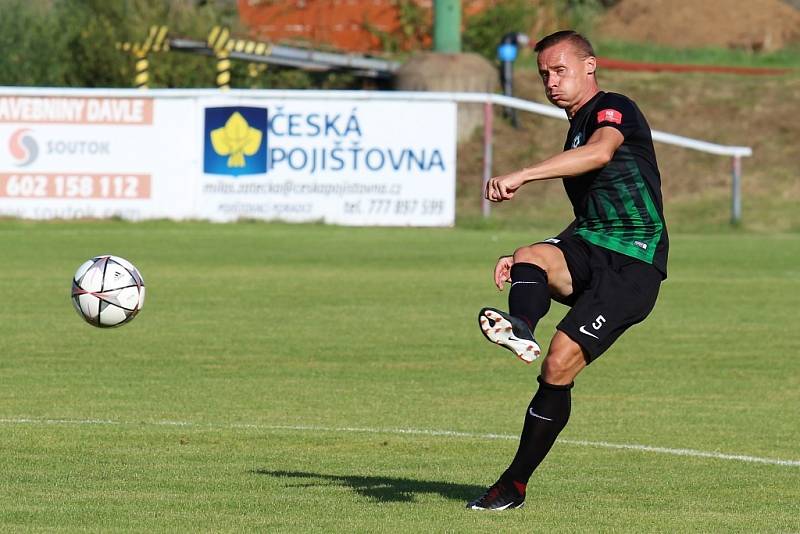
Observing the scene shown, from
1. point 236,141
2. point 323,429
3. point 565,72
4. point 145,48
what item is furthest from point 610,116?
point 145,48

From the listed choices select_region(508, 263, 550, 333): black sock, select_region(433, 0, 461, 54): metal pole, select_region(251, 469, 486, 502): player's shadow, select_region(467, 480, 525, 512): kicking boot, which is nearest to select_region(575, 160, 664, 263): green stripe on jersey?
select_region(508, 263, 550, 333): black sock

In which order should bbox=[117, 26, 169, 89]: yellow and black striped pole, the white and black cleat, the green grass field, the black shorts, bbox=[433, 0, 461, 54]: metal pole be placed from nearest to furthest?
the white and black cleat < the black shorts < the green grass field < bbox=[117, 26, 169, 89]: yellow and black striped pole < bbox=[433, 0, 461, 54]: metal pole

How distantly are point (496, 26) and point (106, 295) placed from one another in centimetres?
3610

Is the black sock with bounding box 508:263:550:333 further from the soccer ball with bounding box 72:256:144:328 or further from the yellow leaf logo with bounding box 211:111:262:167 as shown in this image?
the yellow leaf logo with bounding box 211:111:262:167

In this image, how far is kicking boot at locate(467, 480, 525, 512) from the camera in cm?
756

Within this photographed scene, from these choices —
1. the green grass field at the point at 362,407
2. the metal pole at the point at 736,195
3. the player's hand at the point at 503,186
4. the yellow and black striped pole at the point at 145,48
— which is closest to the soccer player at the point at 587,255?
the player's hand at the point at 503,186

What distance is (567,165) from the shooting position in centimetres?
720

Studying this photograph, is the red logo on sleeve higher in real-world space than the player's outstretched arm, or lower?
higher

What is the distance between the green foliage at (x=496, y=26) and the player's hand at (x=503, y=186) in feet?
126

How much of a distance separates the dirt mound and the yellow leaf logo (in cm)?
3056

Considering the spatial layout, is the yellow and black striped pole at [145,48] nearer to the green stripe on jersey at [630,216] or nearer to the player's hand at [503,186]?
the green stripe on jersey at [630,216]

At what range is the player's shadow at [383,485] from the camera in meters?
8.02

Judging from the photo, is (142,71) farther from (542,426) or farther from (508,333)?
(508,333)

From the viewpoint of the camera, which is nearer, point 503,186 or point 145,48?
point 503,186
